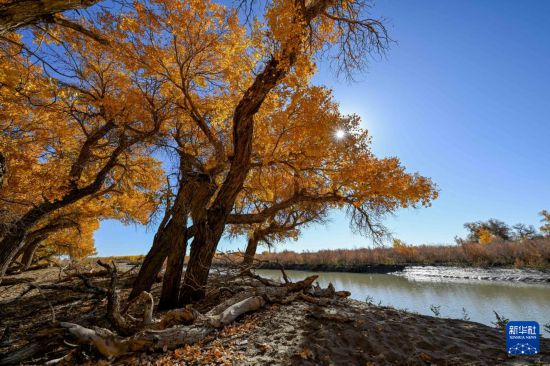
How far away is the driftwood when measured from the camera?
12.5ft

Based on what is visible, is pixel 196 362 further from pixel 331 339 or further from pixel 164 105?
pixel 164 105

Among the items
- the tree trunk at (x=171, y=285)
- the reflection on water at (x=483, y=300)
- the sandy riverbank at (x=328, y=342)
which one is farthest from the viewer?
the reflection on water at (x=483, y=300)

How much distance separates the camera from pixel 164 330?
420cm

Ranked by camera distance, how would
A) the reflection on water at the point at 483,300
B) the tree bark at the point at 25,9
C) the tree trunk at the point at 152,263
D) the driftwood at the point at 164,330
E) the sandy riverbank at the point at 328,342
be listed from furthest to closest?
the reflection on water at the point at 483,300 → the tree trunk at the point at 152,263 → the driftwood at the point at 164,330 → the sandy riverbank at the point at 328,342 → the tree bark at the point at 25,9

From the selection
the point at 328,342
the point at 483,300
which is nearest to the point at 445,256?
the point at 483,300

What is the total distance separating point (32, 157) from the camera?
9.44 metres

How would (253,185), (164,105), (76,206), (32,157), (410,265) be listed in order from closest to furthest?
(164,105)
(32,157)
(253,185)
(76,206)
(410,265)

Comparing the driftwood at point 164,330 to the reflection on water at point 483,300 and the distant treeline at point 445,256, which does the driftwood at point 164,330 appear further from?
the distant treeline at point 445,256

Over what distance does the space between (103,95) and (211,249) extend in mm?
5952

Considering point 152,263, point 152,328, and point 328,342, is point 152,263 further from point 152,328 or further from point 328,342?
point 328,342

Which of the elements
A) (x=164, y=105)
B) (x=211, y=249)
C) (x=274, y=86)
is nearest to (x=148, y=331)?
(x=211, y=249)

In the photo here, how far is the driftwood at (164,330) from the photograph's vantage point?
12.5ft

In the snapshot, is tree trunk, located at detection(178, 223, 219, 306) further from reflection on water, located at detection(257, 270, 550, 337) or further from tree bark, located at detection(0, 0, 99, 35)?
reflection on water, located at detection(257, 270, 550, 337)

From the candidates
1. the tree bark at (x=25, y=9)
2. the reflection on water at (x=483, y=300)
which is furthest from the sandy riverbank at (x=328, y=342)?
the tree bark at (x=25, y=9)
